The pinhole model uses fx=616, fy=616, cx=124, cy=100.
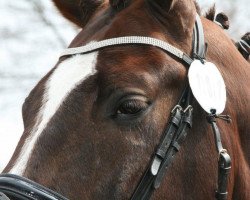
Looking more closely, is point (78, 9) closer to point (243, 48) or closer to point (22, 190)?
point (243, 48)

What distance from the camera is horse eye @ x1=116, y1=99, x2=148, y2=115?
128 inches

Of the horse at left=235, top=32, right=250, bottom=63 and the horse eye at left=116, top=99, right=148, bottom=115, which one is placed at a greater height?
the horse eye at left=116, top=99, right=148, bottom=115

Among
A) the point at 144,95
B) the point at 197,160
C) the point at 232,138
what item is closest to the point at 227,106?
the point at 232,138

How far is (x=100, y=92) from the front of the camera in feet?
10.8

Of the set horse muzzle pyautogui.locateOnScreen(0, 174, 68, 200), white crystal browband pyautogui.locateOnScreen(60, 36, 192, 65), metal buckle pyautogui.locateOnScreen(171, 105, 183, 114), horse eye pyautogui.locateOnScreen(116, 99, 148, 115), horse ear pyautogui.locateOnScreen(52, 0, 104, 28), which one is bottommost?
horse muzzle pyautogui.locateOnScreen(0, 174, 68, 200)

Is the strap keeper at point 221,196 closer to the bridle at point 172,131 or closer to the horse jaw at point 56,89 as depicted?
the bridle at point 172,131

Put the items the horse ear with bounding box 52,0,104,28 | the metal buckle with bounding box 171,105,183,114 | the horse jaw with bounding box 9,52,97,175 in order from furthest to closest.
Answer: the horse ear with bounding box 52,0,104,28 → the metal buckle with bounding box 171,105,183,114 → the horse jaw with bounding box 9,52,97,175

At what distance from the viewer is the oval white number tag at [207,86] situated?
3.51m

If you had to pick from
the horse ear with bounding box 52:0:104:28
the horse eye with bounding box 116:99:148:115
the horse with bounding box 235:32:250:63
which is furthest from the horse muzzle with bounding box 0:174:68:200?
the horse with bounding box 235:32:250:63

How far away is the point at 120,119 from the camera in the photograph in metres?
3.26

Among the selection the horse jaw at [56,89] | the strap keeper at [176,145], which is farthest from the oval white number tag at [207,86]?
the horse jaw at [56,89]

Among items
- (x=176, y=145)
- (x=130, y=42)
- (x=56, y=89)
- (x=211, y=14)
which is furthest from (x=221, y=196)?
(x=211, y=14)

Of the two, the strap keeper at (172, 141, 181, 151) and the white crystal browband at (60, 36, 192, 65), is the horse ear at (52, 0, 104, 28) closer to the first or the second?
the white crystal browband at (60, 36, 192, 65)

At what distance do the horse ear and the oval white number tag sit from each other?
3.05ft
